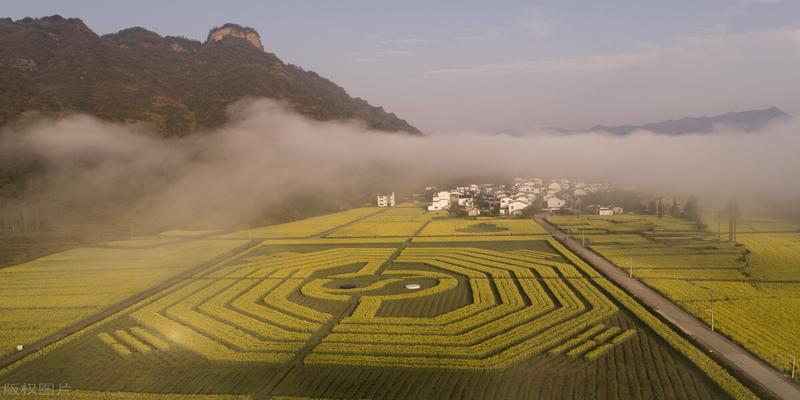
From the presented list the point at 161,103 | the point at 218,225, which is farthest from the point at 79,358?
the point at 161,103

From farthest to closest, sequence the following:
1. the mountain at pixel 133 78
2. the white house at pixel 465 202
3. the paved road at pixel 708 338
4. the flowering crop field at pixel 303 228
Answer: the mountain at pixel 133 78
the white house at pixel 465 202
the flowering crop field at pixel 303 228
the paved road at pixel 708 338

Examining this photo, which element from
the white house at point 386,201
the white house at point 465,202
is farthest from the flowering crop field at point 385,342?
the white house at point 386,201

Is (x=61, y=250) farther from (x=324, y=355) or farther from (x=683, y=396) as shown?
(x=683, y=396)

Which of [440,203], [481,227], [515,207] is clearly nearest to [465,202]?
[440,203]

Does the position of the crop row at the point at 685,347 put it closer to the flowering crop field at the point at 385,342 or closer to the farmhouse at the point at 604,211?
the flowering crop field at the point at 385,342

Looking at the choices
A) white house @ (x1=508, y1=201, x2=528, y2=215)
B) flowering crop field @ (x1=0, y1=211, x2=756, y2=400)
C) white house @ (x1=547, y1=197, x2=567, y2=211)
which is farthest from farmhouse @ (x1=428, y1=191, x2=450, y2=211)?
flowering crop field @ (x1=0, y1=211, x2=756, y2=400)

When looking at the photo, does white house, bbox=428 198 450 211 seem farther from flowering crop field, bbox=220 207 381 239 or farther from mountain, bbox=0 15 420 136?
mountain, bbox=0 15 420 136
